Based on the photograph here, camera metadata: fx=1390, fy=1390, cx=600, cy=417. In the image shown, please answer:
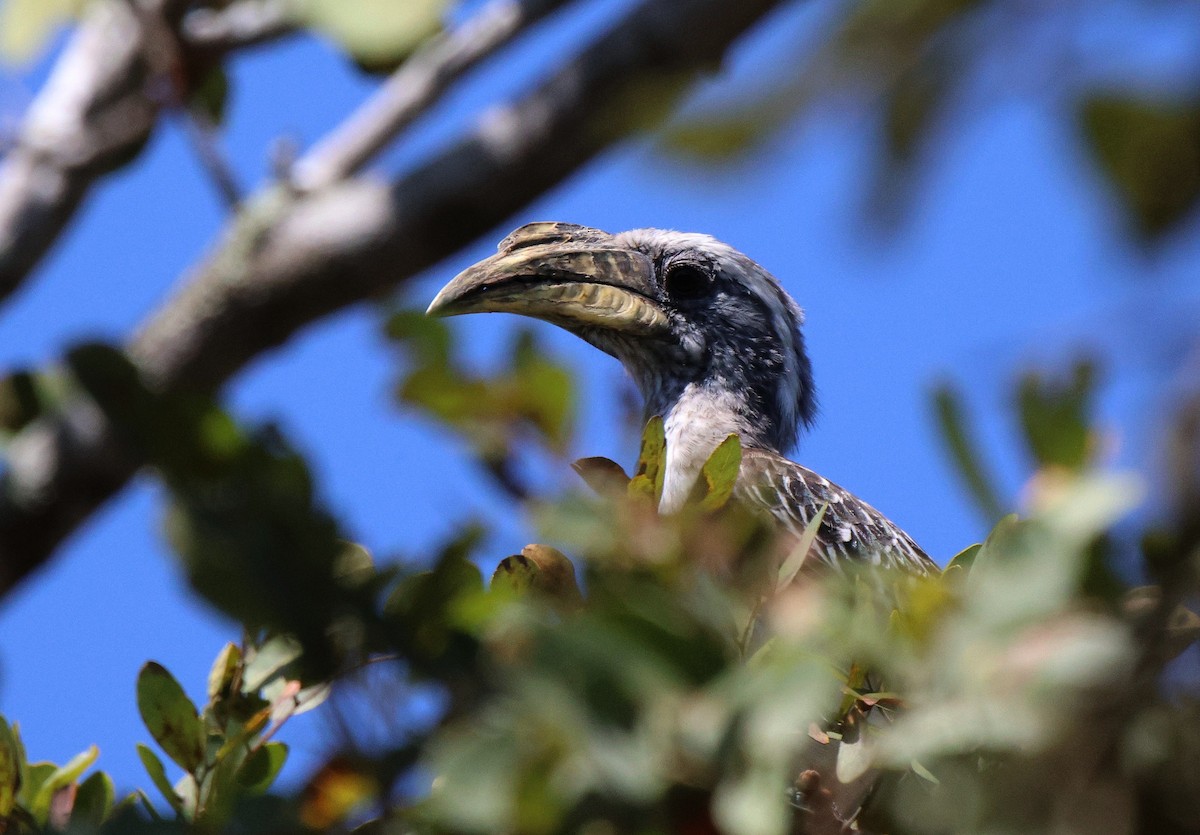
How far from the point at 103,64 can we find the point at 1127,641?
5.57m

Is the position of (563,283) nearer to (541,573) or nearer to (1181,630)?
(541,573)

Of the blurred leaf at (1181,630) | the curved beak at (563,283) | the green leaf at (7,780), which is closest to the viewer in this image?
the blurred leaf at (1181,630)

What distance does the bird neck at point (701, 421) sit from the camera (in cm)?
630

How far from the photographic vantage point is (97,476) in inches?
169

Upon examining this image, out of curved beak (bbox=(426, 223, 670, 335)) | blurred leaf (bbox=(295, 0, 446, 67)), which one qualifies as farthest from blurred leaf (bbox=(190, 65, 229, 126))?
blurred leaf (bbox=(295, 0, 446, 67))

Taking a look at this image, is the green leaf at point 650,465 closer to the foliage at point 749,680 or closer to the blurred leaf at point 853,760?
the foliage at point 749,680

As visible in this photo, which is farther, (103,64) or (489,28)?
(103,64)

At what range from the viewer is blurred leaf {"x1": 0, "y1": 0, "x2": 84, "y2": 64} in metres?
4.35

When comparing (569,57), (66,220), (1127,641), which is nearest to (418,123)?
(569,57)

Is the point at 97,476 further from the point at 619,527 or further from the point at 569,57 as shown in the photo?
the point at 619,527

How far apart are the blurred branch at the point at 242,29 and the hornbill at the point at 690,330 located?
48.0 inches

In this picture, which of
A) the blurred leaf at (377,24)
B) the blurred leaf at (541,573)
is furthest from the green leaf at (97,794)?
the blurred leaf at (377,24)

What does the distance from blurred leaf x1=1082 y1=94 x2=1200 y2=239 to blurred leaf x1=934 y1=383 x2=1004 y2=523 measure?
1.47ft

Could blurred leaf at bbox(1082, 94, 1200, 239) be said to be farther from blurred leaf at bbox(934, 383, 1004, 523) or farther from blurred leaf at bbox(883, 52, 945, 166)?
blurred leaf at bbox(934, 383, 1004, 523)
